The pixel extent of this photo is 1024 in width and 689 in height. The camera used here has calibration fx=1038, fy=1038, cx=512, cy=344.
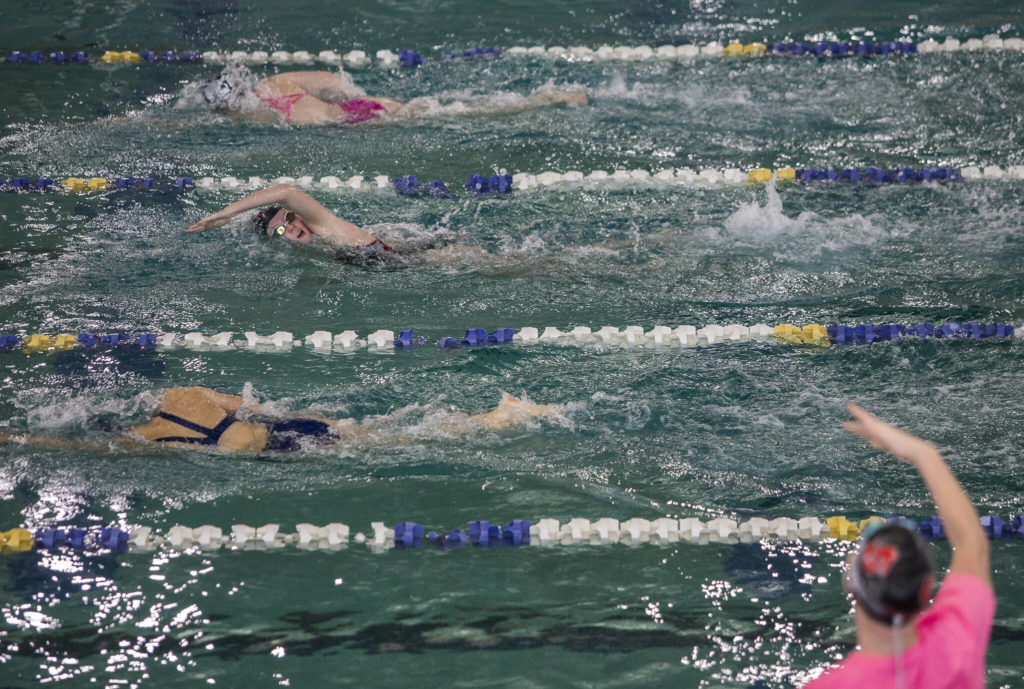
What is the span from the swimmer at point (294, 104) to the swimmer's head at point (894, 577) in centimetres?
543

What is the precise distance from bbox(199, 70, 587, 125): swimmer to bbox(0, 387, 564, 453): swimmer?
3213 millimetres

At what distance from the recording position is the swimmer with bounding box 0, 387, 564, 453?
11.2 feet

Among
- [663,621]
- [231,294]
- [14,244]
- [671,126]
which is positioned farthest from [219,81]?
[663,621]

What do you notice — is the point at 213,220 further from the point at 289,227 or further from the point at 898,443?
the point at 898,443

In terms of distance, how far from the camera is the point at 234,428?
3.44m

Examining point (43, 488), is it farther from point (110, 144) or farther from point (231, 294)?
point (110, 144)

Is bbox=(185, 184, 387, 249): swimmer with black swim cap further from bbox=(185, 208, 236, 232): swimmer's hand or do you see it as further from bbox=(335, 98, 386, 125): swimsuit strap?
bbox=(335, 98, 386, 125): swimsuit strap

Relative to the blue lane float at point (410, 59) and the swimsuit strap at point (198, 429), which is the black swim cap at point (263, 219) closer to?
the swimsuit strap at point (198, 429)

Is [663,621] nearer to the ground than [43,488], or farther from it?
nearer to the ground

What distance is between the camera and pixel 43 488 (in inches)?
131

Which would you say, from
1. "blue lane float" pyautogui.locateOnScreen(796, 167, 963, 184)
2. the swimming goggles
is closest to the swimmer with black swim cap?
the swimming goggles

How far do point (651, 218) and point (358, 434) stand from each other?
2.29m

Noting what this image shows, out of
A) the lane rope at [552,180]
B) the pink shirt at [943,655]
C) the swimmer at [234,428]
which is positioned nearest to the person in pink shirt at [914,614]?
the pink shirt at [943,655]

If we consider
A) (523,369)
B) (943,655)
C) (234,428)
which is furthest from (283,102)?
(943,655)
